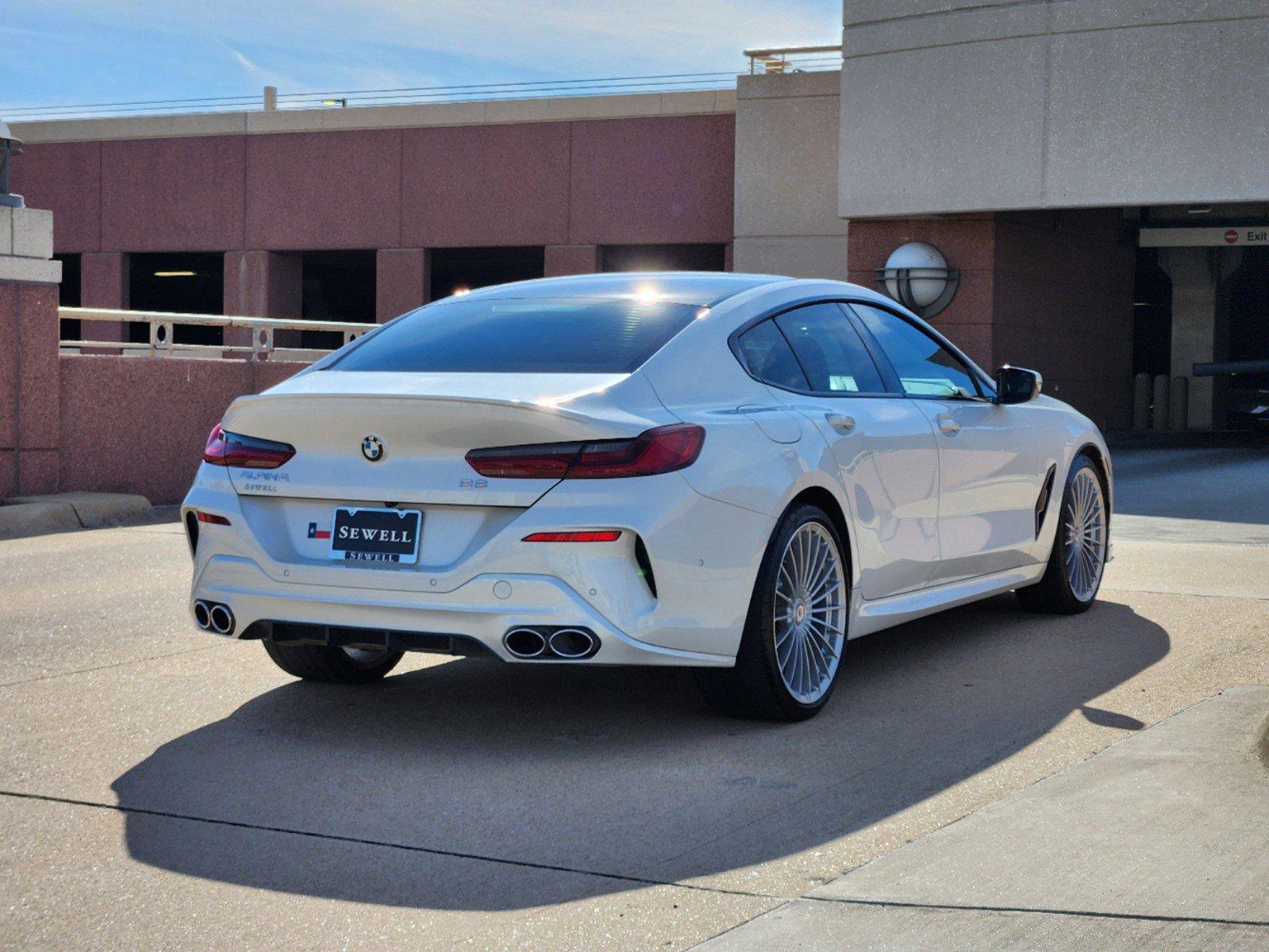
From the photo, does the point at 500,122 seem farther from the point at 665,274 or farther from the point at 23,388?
the point at 665,274

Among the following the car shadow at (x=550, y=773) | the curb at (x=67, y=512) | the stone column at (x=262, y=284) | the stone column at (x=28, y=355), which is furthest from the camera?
the stone column at (x=262, y=284)

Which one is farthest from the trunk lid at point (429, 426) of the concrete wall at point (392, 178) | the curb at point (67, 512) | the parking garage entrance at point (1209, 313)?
the parking garage entrance at point (1209, 313)

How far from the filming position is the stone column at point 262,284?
117 feet

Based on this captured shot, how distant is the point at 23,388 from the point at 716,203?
20.6 metres

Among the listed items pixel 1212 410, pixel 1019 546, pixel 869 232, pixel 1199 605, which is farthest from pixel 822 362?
pixel 1212 410

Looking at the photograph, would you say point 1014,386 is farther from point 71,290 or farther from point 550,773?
point 71,290

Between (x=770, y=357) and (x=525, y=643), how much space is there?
4.95 feet

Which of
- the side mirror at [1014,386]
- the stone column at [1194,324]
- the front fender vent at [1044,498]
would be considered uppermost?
the stone column at [1194,324]

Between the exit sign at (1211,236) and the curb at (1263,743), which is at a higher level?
the exit sign at (1211,236)

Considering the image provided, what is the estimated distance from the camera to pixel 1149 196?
75.7 feet

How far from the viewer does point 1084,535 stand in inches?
315

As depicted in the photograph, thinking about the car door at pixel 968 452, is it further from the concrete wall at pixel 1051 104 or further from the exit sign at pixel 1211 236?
the exit sign at pixel 1211 236

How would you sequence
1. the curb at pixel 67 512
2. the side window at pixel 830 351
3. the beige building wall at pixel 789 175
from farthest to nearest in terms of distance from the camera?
the beige building wall at pixel 789 175
the curb at pixel 67 512
the side window at pixel 830 351

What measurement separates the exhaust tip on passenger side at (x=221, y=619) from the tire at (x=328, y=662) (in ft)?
2.25
